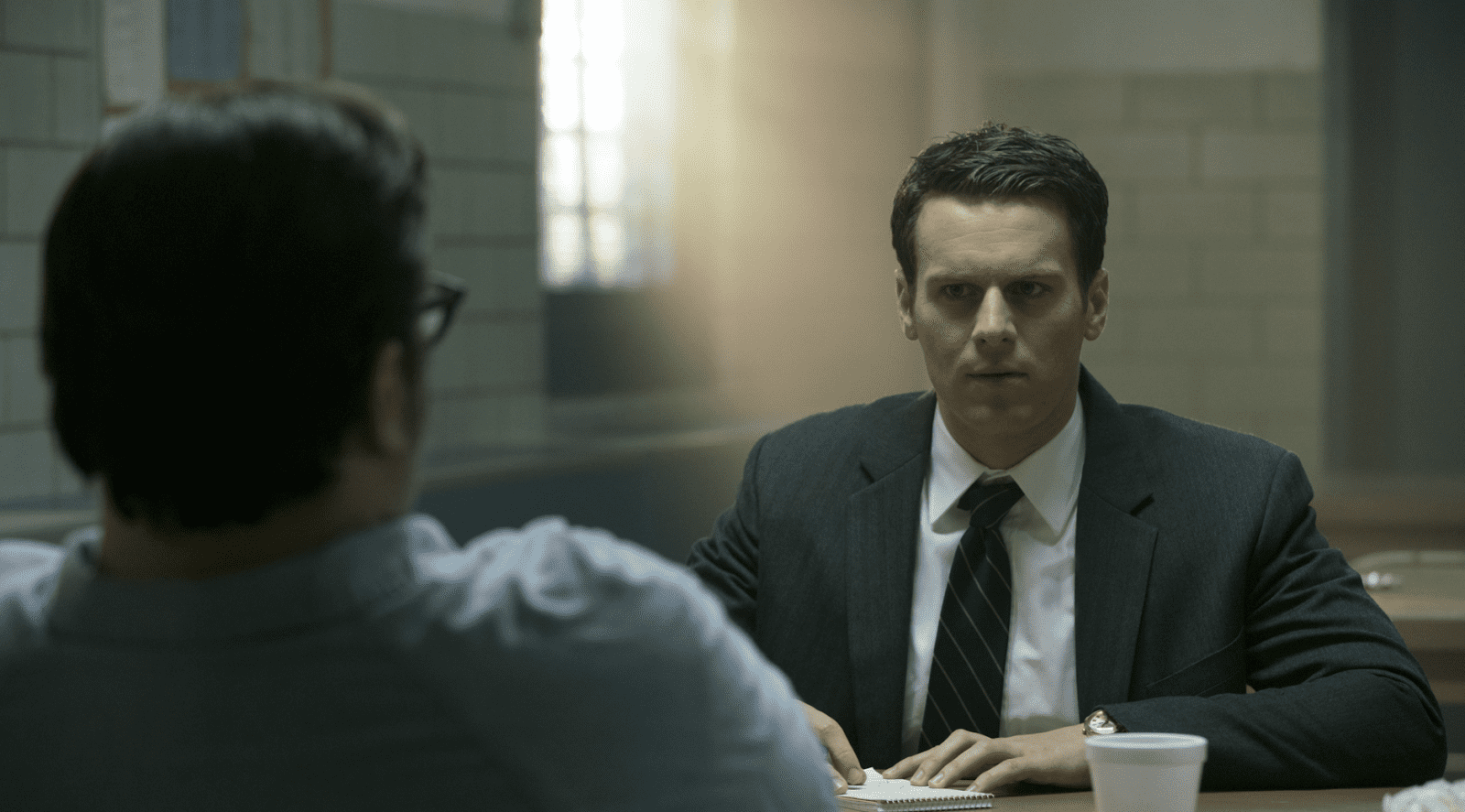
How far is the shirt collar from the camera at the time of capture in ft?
5.27

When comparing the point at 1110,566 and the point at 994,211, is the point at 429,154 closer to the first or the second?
the point at 994,211

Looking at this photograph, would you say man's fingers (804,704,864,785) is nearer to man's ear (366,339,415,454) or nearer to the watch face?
the watch face

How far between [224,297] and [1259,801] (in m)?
1.01

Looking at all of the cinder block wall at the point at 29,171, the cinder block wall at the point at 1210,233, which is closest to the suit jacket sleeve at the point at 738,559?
the cinder block wall at the point at 29,171

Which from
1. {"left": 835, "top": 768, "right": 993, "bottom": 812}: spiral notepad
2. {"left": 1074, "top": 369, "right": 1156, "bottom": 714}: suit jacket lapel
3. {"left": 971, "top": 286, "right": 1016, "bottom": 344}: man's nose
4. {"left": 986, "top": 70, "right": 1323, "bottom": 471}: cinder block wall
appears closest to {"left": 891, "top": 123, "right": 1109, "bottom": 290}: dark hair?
{"left": 971, "top": 286, "right": 1016, "bottom": 344}: man's nose

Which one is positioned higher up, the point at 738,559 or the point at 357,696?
the point at 357,696

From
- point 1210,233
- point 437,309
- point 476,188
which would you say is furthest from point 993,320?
point 1210,233

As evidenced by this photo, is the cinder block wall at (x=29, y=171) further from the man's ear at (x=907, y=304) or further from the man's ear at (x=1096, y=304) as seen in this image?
the man's ear at (x=1096, y=304)

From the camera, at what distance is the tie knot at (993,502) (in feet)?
5.21

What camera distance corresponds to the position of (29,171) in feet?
9.68

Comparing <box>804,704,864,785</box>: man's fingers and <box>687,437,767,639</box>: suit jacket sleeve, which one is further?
<box>687,437,767,639</box>: suit jacket sleeve

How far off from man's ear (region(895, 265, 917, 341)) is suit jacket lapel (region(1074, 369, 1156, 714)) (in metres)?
0.25

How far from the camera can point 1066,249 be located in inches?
64.2

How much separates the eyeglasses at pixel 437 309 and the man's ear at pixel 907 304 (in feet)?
3.43
